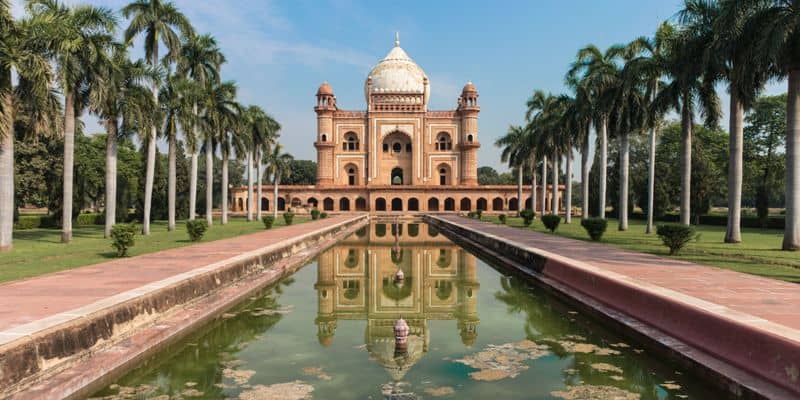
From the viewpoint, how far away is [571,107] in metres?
30.3

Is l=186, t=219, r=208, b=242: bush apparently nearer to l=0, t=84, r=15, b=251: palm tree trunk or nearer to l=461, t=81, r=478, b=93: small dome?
l=0, t=84, r=15, b=251: palm tree trunk

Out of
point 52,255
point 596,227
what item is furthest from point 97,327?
point 596,227

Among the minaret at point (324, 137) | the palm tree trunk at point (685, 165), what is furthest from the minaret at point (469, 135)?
the palm tree trunk at point (685, 165)

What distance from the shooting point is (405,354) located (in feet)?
21.5

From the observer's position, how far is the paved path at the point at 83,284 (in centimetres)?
666

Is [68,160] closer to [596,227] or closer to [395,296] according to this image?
[395,296]

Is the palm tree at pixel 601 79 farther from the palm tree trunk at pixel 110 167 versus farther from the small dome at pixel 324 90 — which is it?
the small dome at pixel 324 90

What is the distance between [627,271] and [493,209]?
47361mm

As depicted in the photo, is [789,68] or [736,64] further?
[736,64]

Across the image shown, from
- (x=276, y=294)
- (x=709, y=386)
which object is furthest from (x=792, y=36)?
(x=276, y=294)

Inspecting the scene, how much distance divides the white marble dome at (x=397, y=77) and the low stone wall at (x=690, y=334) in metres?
54.7

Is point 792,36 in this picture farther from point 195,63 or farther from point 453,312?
point 195,63

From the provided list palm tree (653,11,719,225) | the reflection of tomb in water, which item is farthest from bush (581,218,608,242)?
the reflection of tomb in water

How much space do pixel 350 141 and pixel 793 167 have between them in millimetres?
50457
